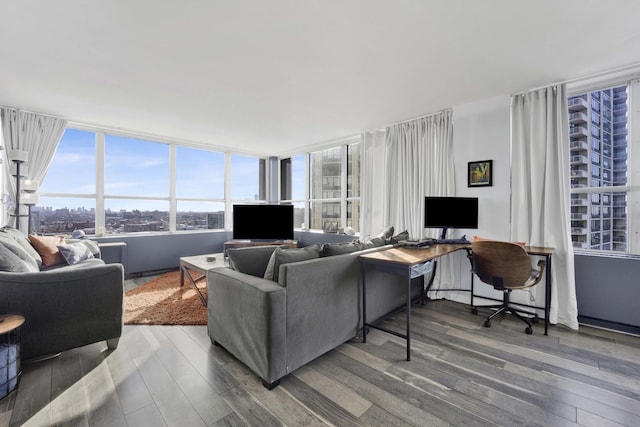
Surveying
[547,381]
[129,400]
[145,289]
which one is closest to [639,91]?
[547,381]

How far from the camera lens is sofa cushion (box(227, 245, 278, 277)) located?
2189 millimetres

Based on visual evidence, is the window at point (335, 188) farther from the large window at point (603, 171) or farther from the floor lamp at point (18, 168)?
the floor lamp at point (18, 168)

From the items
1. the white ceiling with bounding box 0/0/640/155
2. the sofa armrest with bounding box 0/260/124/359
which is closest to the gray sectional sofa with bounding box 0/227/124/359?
the sofa armrest with bounding box 0/260/124/359

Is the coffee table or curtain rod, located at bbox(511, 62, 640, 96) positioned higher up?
curtain rod, located at bbox(511, 62, 640, 96)

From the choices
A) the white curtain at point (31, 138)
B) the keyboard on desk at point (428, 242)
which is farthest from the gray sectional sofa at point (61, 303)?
the keyboard on desk at point (428, 242)

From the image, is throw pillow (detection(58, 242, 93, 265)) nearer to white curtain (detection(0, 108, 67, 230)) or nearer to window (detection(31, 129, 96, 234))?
white curtain (detection(0, 108, 67, 230))

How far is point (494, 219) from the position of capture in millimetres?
3248

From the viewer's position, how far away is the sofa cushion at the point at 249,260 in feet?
7.18

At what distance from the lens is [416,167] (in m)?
3.90

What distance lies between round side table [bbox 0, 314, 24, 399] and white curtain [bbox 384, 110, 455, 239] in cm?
390

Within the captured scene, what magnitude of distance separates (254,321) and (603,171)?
143 inches

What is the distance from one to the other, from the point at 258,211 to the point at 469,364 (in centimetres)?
375

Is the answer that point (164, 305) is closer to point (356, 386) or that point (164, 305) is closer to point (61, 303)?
point (61, 303)

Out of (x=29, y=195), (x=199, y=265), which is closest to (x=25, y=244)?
(x=29, y=195)
